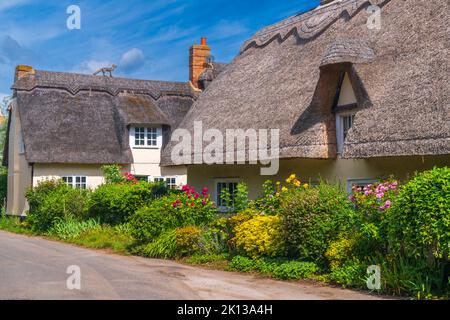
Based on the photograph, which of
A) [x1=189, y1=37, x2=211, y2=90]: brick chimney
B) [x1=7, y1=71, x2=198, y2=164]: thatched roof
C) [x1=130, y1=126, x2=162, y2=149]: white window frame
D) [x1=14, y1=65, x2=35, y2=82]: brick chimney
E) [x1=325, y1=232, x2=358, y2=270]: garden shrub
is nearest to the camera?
[x1=325, y1=232, x2=358, y2=270]: garden shrub

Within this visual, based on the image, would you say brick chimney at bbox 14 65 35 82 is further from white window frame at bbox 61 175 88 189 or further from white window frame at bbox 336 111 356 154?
white window frame at bbox 336 111 356 154

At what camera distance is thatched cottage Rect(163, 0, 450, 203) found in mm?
12555

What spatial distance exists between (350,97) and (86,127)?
1773cm

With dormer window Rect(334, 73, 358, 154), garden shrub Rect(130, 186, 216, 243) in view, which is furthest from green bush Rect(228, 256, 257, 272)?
dormer window Rect(334, 73, 358, 154)

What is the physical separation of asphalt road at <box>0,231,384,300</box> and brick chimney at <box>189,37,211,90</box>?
19.5 meters

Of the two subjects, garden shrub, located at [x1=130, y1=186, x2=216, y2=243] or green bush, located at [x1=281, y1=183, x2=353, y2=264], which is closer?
green bush, located at [x1=281, y1=183, x2=353, y2=264]

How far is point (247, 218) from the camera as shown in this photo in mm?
14305

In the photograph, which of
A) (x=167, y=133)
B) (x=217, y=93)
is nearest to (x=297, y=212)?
(x=217, y=93)

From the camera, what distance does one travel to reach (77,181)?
29109 mm

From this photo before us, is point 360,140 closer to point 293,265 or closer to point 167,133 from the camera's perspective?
point 293,265

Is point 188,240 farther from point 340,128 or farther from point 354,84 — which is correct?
point 354,84

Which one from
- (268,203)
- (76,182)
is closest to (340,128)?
(268,203)

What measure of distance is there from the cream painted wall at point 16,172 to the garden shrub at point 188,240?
51.4ft

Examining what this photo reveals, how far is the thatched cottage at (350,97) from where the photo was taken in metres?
12.6
